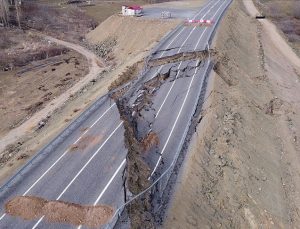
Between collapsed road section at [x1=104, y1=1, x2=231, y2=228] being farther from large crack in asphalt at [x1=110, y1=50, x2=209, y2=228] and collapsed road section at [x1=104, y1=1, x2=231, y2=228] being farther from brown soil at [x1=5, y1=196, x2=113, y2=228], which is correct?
brown soil at [x1=5, y1=196, x2=113, y2=228]

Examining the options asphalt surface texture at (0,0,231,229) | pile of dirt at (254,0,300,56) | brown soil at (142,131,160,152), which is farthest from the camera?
pile of dirt at (254,0,300,56)

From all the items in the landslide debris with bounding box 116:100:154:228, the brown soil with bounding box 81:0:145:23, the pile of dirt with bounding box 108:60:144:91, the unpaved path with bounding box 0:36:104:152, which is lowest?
the brown soil with bounding box 81:0:145:23

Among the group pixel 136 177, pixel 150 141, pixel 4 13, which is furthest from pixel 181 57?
pixel 4 13

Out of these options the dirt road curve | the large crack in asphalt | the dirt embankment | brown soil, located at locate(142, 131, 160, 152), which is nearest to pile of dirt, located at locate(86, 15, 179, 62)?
the dirt embankment

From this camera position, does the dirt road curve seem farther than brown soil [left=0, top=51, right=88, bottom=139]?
Yes

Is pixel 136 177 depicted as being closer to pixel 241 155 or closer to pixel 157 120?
pixel 157 120
